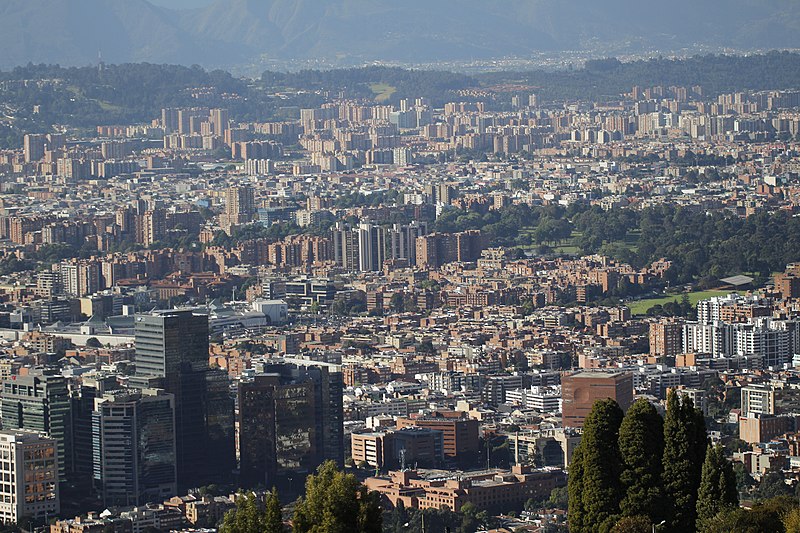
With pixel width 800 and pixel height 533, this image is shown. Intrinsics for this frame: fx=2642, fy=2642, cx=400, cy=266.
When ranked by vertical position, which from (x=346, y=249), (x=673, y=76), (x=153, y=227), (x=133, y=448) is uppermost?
(x=673, y=76)

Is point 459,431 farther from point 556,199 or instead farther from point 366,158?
point 366,158

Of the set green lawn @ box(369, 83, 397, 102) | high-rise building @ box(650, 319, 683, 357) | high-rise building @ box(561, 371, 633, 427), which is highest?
green lawn @ box(369, 83, 397, 102)

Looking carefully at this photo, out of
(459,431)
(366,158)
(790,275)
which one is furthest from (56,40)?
(459,431)

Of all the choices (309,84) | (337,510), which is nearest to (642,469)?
(337,510)

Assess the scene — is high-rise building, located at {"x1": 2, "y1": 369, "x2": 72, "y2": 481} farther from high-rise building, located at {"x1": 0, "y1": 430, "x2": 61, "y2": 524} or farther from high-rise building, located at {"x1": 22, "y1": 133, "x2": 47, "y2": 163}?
high-rise building, located at {"x1": 22, "y1": 133, "x2": 47, "y2": 163}

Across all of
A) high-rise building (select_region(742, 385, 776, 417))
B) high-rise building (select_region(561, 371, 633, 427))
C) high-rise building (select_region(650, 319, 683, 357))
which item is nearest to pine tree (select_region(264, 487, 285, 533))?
high-rise building (select_region(561, 371, 633, 427))

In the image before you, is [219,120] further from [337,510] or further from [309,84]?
[337,510]
